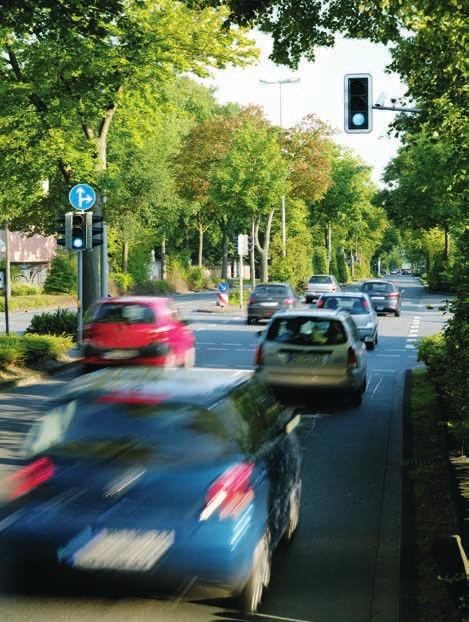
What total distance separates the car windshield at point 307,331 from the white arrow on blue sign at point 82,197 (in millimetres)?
8432

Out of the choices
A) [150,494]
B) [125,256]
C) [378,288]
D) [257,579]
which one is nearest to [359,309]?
[378,288]

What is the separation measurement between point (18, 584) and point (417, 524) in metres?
3.18

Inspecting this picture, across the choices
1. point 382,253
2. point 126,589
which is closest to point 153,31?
point 126,589

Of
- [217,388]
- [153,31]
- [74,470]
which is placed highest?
[153,31]

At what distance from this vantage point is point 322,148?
62031 mm

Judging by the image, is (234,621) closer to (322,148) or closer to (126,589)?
(126,589)

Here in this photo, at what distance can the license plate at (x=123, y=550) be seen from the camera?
4566 millimetres

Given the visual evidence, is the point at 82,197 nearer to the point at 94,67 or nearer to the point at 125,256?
the point at 94,67

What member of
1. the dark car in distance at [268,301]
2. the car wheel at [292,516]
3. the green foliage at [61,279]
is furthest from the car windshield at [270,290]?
the car wheel at [292,516]

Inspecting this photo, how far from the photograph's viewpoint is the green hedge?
17.0 metres

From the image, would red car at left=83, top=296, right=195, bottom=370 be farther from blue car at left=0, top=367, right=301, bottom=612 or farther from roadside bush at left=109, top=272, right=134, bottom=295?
roadside bush at left=109, top=272, right=134, bottom=295

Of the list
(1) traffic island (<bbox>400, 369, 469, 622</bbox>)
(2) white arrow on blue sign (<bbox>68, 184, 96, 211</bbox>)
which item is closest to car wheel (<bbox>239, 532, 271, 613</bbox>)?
(1) traffic island (<bbox>400, 369, 469, 622</bbox>)

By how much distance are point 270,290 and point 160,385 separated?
2704 centimetres

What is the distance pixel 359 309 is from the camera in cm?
2275
